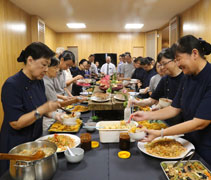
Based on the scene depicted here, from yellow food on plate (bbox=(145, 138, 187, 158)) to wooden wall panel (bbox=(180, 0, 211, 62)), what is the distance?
3.90m

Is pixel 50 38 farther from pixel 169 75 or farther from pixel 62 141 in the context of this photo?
pixel 62 141

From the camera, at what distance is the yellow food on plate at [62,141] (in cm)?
143

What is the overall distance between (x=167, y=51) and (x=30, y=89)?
155cm

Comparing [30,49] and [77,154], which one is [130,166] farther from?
[30,49]

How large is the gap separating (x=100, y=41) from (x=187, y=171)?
9.00 metres

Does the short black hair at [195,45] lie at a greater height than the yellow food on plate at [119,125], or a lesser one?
greater

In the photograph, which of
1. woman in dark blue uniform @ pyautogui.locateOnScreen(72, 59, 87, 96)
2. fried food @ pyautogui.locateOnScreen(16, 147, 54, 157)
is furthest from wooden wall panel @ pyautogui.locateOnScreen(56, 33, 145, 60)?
fried food @ pyautogui.locateOnScreen(16, 147, 54, 157)

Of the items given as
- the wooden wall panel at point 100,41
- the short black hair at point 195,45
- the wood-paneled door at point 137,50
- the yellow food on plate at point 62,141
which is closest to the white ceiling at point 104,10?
the wooden wall panel at point 100,41

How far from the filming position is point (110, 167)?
1.20 metres

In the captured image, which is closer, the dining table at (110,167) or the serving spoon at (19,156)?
the serving spoon at (19,156)

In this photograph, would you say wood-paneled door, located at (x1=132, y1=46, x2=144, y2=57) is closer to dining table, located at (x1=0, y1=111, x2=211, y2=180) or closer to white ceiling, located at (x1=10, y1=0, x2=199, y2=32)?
white ceiling, located at (x1=10, y1=0, x2=199, y2=32)

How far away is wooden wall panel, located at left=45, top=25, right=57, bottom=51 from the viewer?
306 inches

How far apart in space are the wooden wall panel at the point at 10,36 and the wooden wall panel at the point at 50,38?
6.49 feet

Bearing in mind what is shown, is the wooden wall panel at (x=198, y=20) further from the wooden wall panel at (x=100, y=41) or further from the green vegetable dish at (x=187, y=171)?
the green vegetable dish at (x=187, y=171)
